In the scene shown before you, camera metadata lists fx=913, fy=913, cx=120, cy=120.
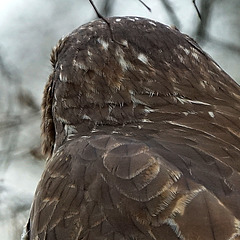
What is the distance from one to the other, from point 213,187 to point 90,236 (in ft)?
1.63

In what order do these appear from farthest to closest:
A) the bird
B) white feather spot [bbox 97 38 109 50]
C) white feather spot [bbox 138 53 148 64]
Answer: white feather spot [bbox 97 38 109 50] → white feather spot [bbox 138 53 148 64] → the bird

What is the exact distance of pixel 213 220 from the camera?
3145mm

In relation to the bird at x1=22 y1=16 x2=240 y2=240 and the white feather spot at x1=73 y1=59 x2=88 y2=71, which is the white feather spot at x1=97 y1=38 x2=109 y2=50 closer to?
the bird at x1=22 y1=16 x2=240 y2=240

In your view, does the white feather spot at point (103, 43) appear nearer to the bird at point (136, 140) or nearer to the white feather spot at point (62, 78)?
the bird at point (136, 140)

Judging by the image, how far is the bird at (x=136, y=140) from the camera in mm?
3301

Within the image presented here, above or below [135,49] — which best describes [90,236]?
below

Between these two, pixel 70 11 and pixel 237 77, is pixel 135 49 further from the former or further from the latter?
pixel 70 11

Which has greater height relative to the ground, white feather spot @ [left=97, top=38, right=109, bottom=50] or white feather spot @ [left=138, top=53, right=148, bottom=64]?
white feather spot @ [left=97, top=38, right=109, bottom=50]

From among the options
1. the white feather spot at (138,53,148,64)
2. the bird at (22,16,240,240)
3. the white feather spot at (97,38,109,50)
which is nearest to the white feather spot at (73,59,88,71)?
the bird at (22,16,240,240)

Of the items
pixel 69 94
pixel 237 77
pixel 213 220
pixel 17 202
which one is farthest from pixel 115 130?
pixel 237 77

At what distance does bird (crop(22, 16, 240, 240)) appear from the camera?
3301 mm

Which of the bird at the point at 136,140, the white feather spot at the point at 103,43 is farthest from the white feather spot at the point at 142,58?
the white feather spot at the point at 103,43

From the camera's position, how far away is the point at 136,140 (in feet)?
12.4

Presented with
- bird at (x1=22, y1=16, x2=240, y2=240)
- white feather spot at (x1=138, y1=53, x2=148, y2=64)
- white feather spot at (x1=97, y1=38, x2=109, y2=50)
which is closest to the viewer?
bird at (x1=22, y1=16, x2=240, y2=240)
